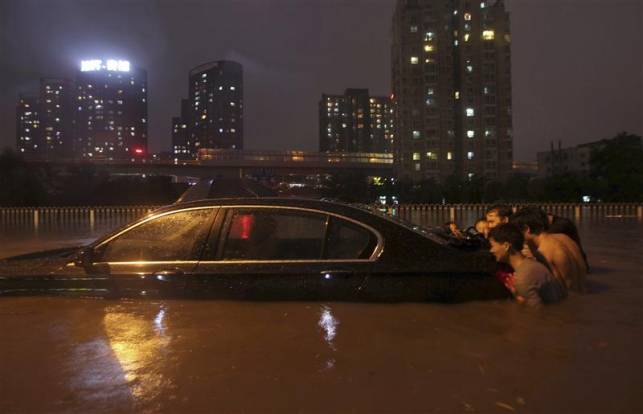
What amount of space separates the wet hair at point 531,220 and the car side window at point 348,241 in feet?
8.69

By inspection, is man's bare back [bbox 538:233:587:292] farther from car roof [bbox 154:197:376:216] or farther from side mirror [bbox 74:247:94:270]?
side mirror [bbox 74:247:94:270]

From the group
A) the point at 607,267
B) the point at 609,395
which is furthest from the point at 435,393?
the point at 607,267

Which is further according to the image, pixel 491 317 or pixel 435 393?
pixel 491 317

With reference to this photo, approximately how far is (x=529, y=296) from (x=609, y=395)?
1.59 meters

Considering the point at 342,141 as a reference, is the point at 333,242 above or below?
below

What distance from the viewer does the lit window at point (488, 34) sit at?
97062mm

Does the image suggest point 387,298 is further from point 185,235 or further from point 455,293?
point 185,235

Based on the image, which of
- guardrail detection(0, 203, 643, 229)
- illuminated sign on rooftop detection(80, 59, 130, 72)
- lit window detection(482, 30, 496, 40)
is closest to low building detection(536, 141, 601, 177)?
lit window detection(482, 30, 496, 40)

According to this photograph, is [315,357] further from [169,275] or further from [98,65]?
[98,65]

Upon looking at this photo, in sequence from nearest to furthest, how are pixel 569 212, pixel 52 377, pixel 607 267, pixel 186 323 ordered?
pixel 52 377 < pixel 186 323 < pixel 607 267 < pixel 569 212

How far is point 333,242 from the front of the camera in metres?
4.60

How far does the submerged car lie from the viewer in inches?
179

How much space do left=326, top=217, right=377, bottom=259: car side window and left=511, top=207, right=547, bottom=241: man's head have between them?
Answer: 8.73 ft

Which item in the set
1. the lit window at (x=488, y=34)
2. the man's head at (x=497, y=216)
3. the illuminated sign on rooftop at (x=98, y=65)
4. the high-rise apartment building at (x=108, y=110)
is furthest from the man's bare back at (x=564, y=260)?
the high-rise apartment building at (x=108, y=110)
